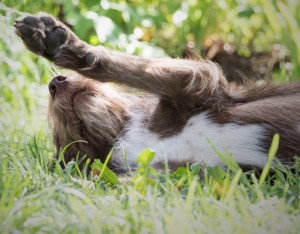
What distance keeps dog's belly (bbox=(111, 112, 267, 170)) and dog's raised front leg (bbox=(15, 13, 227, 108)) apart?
12cm

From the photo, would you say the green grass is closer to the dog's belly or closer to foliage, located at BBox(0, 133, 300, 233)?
foliage, located at BBox(0, 133, 300, 233)

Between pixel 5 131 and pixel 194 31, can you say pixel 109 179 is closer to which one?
pixel 5 131

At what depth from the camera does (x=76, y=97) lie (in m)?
2.96

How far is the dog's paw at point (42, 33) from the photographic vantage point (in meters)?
2.59

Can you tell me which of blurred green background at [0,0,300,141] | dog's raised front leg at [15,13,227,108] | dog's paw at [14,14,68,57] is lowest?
blurred green background at [0,0,300,141]

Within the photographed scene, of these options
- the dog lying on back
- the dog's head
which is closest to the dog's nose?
the dog's head

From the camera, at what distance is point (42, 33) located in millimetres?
2611

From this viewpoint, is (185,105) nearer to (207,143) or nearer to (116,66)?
(207,143)

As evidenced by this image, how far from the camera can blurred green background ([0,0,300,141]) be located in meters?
3.67

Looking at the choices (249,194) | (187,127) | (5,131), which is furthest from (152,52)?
(249,194)

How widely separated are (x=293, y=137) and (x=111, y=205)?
102 centimetres

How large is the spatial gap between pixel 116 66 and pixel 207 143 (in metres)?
0.53

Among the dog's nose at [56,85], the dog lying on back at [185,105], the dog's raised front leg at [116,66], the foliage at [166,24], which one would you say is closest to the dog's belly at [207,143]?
→ the dog lying on back at [185,105]

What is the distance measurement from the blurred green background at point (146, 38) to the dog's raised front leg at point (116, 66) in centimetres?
41
